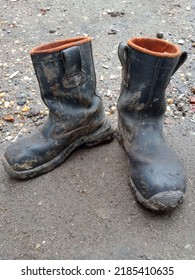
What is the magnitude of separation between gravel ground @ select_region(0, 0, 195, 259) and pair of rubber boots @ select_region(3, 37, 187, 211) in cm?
6

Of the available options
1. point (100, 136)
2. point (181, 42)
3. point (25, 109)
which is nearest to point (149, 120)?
point (100, 136)

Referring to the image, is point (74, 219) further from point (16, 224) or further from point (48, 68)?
point (48, 68)

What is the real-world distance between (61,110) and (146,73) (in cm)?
31

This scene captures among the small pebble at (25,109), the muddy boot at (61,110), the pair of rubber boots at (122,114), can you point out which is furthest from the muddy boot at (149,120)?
the small pebble at (25,109)

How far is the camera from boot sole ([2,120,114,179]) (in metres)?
1.21

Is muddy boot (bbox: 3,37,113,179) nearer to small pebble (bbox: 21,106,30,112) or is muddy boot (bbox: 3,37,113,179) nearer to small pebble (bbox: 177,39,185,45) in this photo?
small pebble (bbox: 21,106,30,112)

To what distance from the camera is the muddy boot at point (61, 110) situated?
3.60ft

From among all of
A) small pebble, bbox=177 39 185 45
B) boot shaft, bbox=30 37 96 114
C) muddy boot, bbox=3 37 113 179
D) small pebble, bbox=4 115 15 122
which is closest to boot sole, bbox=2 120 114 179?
muddy boot, bbox=3 37 113 179

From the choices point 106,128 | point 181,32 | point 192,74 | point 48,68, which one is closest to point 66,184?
point 106,128

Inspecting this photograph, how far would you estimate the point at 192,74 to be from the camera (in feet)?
5.53

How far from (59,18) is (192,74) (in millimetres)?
910

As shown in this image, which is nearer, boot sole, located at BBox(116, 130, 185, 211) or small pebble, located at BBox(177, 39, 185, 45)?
boot sole, located at BBox(116, 130, 185, 211)

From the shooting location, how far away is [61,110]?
1194mm

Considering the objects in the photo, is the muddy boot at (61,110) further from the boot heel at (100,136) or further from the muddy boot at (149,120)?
the muddy boot at (149,120)
